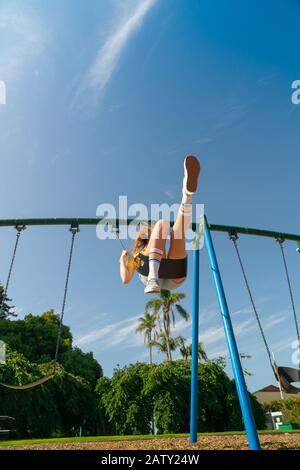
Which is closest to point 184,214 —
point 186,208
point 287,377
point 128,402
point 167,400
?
point 186,208

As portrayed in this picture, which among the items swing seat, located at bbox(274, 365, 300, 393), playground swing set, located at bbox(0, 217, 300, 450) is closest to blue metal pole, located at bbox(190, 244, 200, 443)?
playground swing set, located at bbox(0, 217, 300, 450)

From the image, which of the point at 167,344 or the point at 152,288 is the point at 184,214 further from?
the point at 167,344

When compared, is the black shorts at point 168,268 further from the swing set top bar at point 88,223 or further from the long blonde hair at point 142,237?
the swing set top bar at point 88,223

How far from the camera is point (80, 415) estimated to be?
21719mm

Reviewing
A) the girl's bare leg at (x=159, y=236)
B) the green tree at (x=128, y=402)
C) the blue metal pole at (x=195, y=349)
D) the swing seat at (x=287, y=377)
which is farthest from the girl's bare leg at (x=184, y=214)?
the green tree at (x=128, y=402)

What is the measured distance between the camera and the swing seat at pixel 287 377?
509cm

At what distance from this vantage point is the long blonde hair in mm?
5047

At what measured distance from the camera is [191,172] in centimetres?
428

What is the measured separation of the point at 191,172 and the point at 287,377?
3145mm
